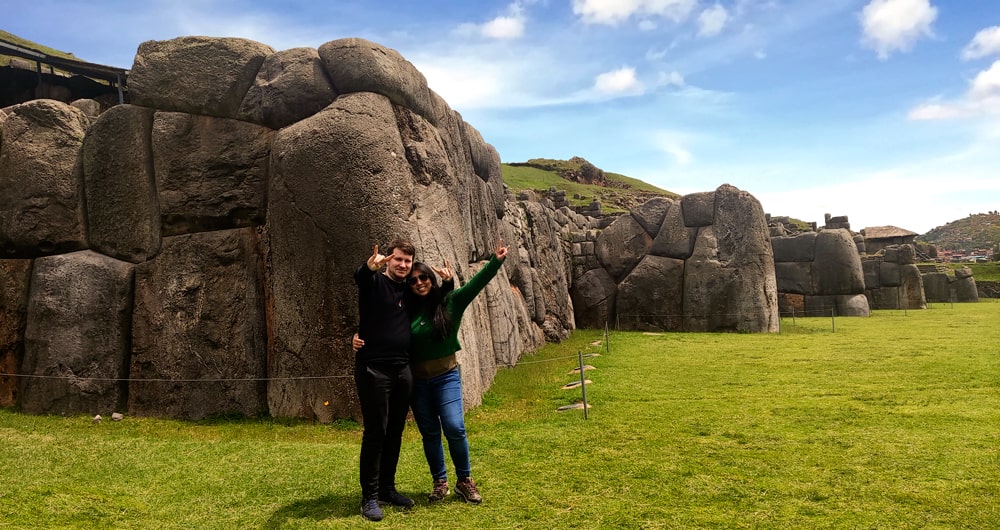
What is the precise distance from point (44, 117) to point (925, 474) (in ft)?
39.4

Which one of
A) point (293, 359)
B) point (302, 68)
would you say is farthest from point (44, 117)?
point (293, 359)

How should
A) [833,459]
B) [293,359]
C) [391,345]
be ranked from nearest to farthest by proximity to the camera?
[391,345]
[833,459]
[293,359]

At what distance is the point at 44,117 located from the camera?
968 cm

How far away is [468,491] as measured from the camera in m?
5.32

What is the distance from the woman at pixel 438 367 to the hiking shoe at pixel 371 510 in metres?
0.50

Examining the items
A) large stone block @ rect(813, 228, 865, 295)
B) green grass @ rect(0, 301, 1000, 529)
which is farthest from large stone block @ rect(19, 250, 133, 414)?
large stone block @ rect(813, 228, 865, 295)

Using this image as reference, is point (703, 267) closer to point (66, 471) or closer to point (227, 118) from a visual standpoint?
point (227, 118)

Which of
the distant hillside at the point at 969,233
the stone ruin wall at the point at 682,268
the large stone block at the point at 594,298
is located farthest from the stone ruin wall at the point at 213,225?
the distant hillside at the point at 969,233

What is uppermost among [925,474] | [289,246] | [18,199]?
[18,199]

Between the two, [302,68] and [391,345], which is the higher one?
[302,68]

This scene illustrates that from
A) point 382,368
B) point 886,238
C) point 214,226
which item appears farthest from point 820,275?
point 382,368

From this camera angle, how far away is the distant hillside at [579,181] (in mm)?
71256

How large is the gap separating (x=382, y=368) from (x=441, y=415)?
25.1 inches

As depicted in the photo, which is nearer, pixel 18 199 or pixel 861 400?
pixel 861 400
